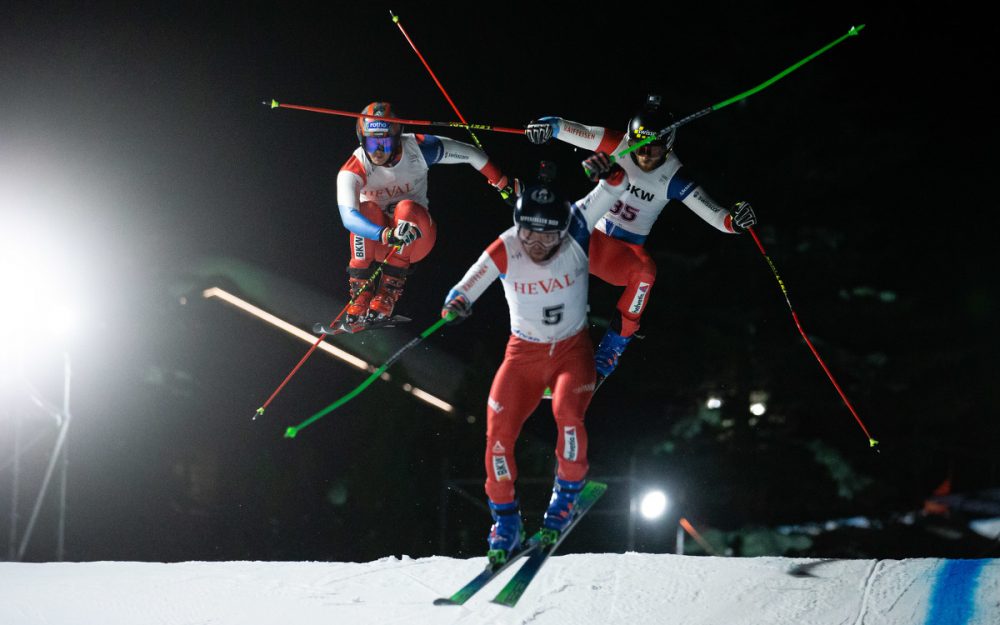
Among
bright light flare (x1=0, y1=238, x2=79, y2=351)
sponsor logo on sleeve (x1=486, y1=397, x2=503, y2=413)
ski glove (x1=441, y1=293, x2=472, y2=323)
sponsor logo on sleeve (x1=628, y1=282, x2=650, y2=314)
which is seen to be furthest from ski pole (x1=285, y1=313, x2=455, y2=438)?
bright light flare (x1=0, y1=238, x2=79, y2=351)

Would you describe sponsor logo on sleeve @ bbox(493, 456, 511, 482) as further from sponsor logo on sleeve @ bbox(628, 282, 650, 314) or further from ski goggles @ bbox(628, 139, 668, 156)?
ski goggles @ bbox(628, 139, 668, 156)

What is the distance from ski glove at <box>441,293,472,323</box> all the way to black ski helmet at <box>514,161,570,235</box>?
0.40 meters

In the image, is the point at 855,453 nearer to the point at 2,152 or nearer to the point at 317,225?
the point at 317,225

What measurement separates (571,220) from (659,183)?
2.54 feet

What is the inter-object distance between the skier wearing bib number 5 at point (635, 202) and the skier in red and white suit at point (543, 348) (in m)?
0.33

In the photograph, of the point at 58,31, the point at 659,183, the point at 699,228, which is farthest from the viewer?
the point at 699,228

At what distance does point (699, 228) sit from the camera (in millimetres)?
10586

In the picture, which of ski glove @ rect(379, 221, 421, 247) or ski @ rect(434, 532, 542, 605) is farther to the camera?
ski glove @ rect(379, 221, 421, 247)

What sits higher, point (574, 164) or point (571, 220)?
point (574, 164)

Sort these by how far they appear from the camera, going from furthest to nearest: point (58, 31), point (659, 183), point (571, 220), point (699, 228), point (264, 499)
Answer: point (264, 499), point (699, 228), point (58, 31), point (659, 183), point (571, 220)

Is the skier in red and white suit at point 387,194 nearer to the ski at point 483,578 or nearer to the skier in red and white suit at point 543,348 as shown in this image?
the skier in red and white suit at point 543,348

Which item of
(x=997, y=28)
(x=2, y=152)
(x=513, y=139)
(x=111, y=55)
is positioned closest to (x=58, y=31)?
(x=111, y=55)

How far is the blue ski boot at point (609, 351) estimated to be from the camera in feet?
15.4

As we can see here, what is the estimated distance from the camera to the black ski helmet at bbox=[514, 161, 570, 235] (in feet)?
12.8
